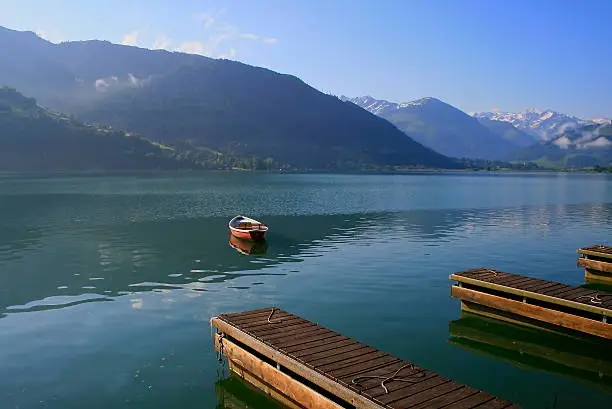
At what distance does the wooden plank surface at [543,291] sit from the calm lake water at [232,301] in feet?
6.53

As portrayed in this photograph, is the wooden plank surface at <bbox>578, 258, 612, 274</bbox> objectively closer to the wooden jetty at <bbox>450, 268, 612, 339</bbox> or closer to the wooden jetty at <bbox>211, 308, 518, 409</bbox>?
the wooden jetty at <bbox>450, 268, 612, 339</bbox>

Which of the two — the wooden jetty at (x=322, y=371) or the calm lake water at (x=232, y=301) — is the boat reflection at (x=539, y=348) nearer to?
the calm lake water at (x=232, y=301)

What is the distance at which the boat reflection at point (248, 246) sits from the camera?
53.8 meters

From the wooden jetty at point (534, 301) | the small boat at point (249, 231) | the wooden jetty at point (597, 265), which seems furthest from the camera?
the small boat at point (249, 231)

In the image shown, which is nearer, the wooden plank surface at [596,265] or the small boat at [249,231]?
the wooden plank surface at [596,265]

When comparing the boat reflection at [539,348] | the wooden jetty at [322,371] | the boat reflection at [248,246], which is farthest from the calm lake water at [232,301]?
the wooden jetty at [322,371]

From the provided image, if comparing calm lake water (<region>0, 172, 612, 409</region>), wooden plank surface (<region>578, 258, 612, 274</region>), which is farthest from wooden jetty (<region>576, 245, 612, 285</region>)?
calm lake water (<region>0, 172, 612, 409</region>)

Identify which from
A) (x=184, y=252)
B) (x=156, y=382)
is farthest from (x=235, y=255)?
(x=156, y=382)

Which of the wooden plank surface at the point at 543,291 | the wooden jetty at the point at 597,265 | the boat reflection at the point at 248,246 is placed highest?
the wooden plank surface at the point at 543,291

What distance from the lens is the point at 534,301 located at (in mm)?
28797

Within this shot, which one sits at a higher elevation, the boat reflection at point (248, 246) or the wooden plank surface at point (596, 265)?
the wooden plank surface at point (596, 265)

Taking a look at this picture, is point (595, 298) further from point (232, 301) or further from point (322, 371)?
point (232, 301)

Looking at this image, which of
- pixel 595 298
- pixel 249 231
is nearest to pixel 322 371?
pixel 595 298

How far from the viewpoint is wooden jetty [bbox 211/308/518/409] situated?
15.8 meters
